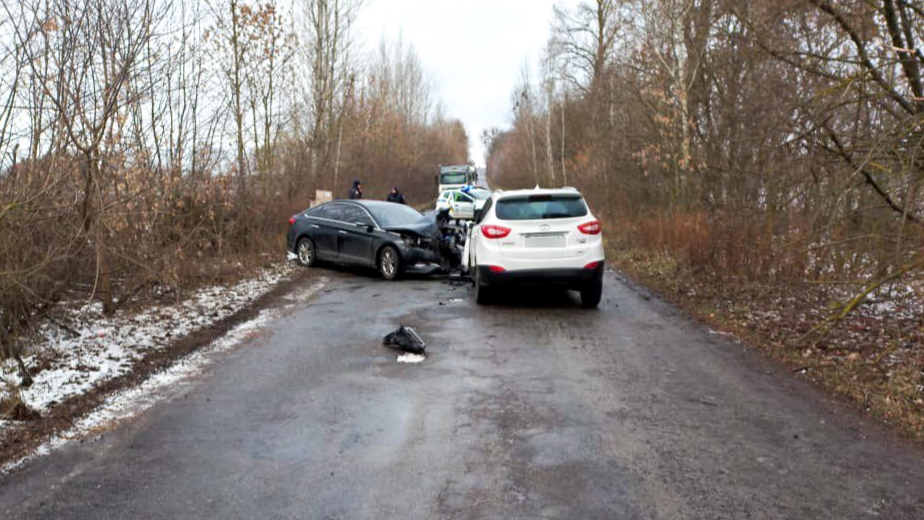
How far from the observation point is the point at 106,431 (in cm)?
543

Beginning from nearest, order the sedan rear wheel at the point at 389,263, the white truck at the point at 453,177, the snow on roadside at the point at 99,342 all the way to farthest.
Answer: the snow on roadside at the point at 99,342 < the sedan rear wheel at the point at 389,263 < the white truck at the point at 453,177

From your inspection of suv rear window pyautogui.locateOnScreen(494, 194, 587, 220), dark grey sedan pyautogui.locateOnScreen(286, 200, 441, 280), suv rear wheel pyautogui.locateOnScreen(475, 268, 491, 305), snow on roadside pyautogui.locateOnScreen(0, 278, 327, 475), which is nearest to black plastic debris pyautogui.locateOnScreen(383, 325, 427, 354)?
snow on roadside pyautogui.locateOnScreen(0, 278, 327, 475)

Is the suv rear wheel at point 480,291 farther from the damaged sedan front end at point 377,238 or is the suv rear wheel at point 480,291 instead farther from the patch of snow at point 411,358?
the damaged sedan front end at point 377,238

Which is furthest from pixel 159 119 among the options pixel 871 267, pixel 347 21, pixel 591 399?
pixel 347 21

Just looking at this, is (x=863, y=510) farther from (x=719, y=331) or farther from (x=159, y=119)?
(x=159, y=119)

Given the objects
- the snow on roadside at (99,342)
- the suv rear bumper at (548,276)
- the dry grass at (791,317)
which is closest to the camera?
the dry grass at (791,317)

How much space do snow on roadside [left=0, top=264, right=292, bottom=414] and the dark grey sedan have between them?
3.63 metres

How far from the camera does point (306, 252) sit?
1691 centimetres

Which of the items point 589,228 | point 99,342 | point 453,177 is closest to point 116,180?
point 99,342

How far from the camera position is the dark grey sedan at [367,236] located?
48.2 feet

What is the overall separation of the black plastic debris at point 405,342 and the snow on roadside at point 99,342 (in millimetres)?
2674

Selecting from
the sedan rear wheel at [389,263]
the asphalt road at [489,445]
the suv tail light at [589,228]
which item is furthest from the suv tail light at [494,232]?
the sedan rear wheel at [389,263]

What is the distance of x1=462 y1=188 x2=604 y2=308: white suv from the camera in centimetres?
1045

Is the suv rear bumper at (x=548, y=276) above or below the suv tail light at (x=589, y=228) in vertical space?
below
